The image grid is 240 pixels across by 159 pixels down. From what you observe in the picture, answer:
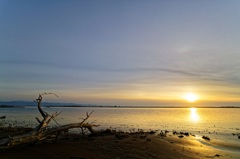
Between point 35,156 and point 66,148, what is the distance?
199 centimetres

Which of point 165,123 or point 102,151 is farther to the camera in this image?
point 165,123

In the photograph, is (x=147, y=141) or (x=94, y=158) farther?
(x=147, y=141)

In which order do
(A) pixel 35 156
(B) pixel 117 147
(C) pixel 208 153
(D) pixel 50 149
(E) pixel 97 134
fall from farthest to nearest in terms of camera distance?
(E) pixel 97 134 < (C) pixel 208 153 < (B) pixel 117 147 < (D) pixel 50 149 < (A) pixel 35 156

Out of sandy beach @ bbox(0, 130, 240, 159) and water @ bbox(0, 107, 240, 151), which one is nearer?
sandy beach @ bbox(0, 130, 240, 159)

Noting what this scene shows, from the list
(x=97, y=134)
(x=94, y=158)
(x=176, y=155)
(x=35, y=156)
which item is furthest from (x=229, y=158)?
(x=35, y=156)

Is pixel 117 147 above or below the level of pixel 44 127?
below

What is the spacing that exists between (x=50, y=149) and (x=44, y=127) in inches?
85.7

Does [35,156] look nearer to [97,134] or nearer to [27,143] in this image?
[27,143]

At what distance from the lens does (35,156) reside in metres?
11.4

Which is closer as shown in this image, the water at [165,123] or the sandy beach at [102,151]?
the sandy beach at [102,151]

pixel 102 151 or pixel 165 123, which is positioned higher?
pixel 165 123

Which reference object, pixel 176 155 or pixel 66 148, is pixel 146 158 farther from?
pixel 66 148

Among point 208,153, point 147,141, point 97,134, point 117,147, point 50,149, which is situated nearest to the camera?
point 50,149

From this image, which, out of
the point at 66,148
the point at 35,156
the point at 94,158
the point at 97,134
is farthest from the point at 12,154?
the point at 97,134
